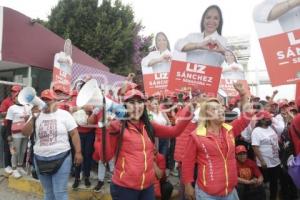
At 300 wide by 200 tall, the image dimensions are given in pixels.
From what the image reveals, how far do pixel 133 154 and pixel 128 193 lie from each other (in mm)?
372

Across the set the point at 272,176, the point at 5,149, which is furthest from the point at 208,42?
the point at 5,149

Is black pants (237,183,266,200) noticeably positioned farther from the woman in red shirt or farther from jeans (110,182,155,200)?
jeans (110,182,155,200)

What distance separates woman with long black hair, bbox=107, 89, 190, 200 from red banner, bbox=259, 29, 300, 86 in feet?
5.21

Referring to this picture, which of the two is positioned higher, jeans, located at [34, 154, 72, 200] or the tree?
the tree

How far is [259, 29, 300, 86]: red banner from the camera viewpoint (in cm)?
467

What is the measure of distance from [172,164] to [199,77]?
2.31 meters

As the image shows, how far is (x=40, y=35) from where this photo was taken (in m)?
11.2

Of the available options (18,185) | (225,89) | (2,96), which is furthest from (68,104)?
(2,96)

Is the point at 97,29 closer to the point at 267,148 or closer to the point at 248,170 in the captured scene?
the point at 267,148

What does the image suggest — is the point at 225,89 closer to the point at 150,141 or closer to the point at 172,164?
the point at 172,164

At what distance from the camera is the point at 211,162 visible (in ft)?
11.9

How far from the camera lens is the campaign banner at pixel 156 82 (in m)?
7.91

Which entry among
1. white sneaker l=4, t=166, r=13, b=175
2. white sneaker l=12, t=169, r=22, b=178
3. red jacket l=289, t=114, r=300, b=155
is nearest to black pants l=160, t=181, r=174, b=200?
red jacket l=289, t=114, r=300, b=155

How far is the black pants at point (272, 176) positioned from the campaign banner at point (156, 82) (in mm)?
2741
